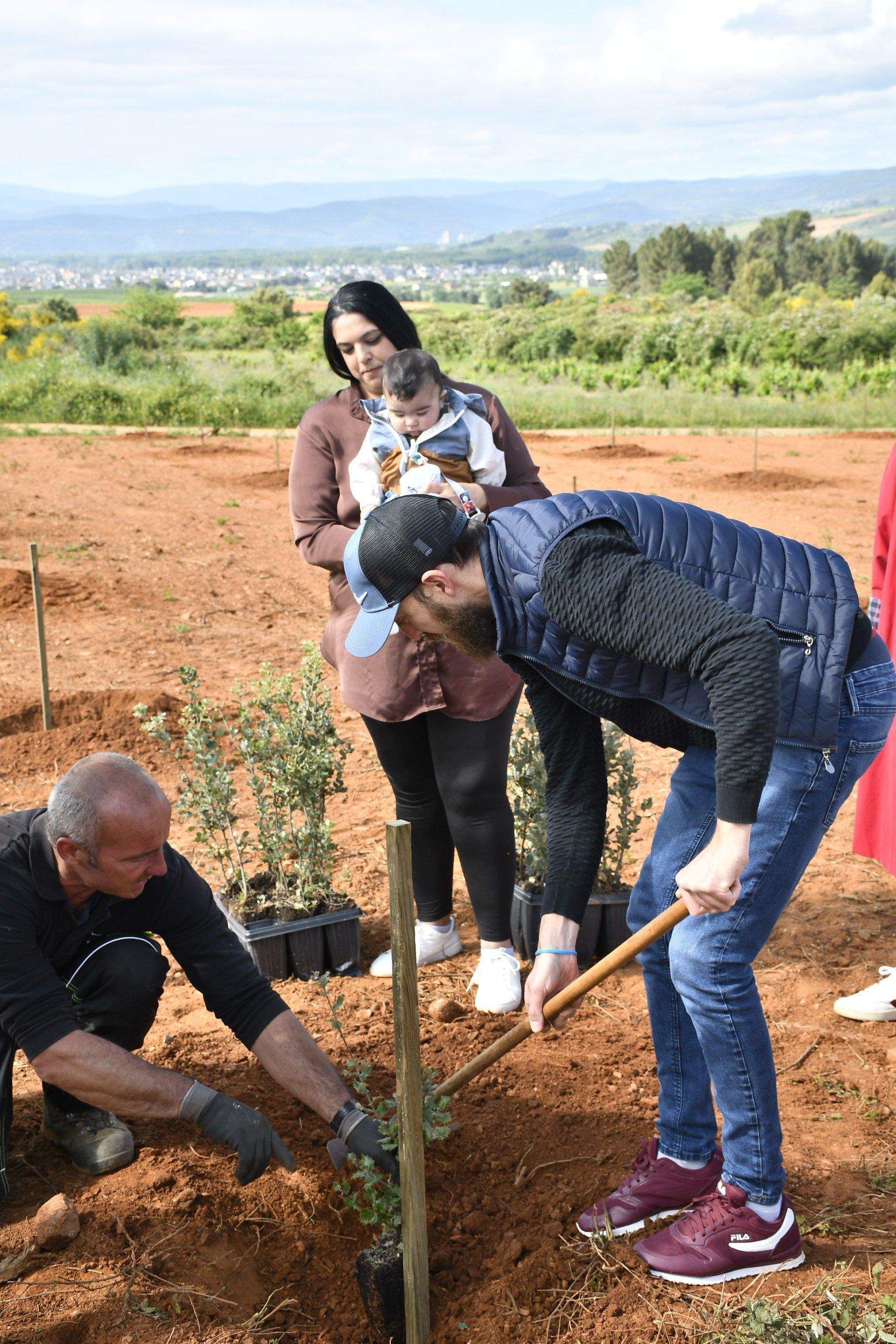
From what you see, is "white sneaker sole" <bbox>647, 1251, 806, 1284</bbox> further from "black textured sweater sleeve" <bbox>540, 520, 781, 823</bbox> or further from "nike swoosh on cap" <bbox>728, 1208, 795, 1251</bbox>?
"black textured sweater sleeve" <bbox>540, 520, 781, 823</bbox>

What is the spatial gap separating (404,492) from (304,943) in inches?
54.8

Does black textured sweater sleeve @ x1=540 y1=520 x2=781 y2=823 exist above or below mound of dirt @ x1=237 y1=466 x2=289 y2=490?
above

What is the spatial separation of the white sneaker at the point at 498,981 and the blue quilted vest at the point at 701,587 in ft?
5.12

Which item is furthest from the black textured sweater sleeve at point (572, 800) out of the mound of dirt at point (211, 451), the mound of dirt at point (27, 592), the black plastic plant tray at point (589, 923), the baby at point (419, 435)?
the mound of dirt at point (211, 451)

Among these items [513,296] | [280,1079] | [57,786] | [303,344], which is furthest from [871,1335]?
[513,296]

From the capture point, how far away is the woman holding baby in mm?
2979

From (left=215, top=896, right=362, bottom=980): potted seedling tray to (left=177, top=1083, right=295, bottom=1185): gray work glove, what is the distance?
918 mm

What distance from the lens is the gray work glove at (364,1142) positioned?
7.71ft

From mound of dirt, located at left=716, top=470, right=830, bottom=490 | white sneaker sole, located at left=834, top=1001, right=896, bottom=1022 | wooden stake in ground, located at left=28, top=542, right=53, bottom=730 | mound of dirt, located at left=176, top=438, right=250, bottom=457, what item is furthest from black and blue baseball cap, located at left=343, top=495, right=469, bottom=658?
mound of dirt, located at left=176, top=438, right=250, bottom=457

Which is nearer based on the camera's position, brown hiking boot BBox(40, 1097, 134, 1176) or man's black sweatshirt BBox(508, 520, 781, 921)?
man's black sweatshirt BBox(508, 520, 781, 921)

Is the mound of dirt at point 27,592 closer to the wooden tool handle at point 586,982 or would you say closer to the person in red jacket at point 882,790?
the person in red jacket at point 882,790

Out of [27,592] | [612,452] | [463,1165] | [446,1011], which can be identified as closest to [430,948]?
[446,1011]

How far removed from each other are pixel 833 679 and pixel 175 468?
13.4 m

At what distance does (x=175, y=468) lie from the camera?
14.3 meters
